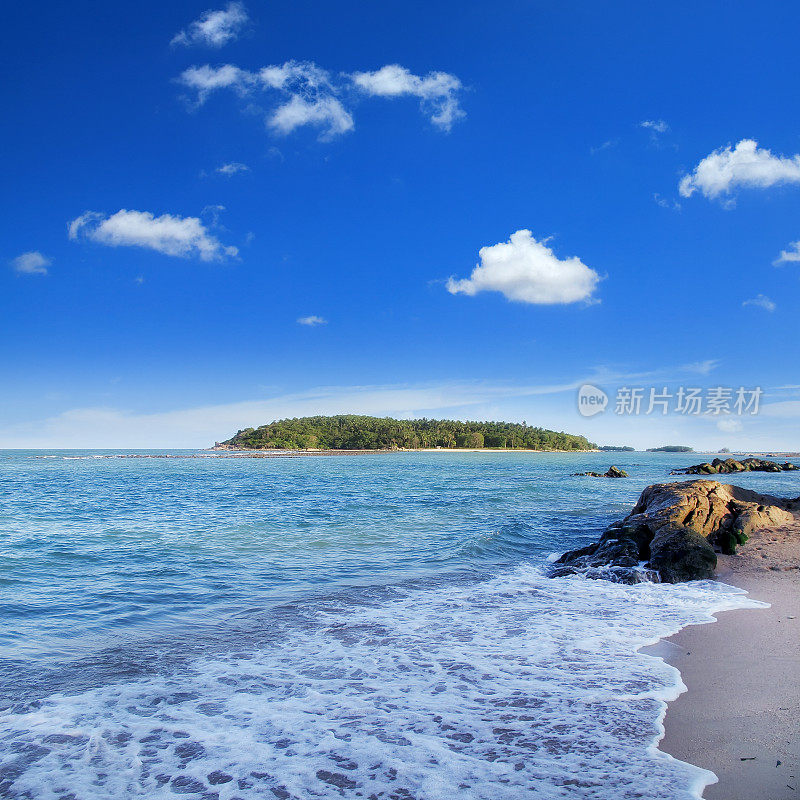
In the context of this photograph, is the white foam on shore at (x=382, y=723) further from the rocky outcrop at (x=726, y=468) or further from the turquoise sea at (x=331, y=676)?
the rocky outcrop at (x=726, y=468)

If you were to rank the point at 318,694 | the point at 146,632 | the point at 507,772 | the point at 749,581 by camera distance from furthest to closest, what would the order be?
the point at 749,581 → the point at 146,632 → the point at 318,694 → the point at 507,772

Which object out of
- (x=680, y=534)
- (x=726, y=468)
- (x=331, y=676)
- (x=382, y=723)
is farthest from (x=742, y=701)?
(x=726, y=468)

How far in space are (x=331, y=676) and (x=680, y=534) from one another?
32.6ft

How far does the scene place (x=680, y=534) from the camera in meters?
12.9

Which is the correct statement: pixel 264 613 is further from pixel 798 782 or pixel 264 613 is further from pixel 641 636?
pixel 798 782

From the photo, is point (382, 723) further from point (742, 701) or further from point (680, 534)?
point (680, 534)

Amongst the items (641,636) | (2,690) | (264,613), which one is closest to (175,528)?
(264,613)

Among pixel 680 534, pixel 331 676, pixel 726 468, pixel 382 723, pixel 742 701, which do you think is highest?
pixel 680 534

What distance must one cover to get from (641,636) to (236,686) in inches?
219

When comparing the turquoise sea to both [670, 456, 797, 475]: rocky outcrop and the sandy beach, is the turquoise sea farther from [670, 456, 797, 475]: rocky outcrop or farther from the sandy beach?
[670, 456, 797, 475]: rocky outcrop

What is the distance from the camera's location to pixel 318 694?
5898 millimetres

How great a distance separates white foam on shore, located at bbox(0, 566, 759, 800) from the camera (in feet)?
13.9

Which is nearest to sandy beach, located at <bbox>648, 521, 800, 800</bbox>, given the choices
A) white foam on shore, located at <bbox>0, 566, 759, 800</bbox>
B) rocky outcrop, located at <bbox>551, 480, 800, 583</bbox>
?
white foam on shore, located at <bbox>0, 566, 759, 800</bbox>

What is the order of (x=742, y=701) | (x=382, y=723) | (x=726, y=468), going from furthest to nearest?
(x=726, y=468) < (x=742, y=701) < (x=382, y=723)
